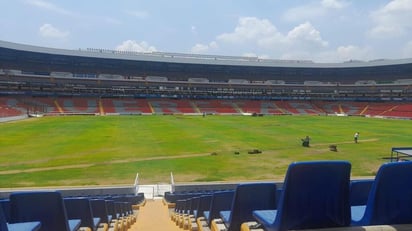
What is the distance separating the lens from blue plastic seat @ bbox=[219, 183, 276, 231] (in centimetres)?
488

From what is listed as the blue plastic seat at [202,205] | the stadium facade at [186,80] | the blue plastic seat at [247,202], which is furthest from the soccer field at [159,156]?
the stadium facade at [186,80]

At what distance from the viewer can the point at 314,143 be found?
3269 cm

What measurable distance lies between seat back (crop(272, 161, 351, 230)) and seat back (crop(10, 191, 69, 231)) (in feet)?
8.20

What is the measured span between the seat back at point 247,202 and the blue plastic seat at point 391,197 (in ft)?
4.94

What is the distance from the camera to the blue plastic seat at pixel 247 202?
4883 mm

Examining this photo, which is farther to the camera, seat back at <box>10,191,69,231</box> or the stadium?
the stadium

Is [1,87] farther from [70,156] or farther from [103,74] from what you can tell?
[70,156]

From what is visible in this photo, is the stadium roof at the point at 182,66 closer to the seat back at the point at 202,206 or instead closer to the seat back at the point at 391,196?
the seat back at the point at 202,206

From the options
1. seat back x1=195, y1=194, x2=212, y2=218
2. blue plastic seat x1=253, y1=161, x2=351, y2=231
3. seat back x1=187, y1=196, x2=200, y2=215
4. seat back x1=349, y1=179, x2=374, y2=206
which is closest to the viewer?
blue plastic seat x1=253, y1=161, x2=351, y2=231

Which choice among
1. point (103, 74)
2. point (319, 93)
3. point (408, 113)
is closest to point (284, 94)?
point (319, 93)

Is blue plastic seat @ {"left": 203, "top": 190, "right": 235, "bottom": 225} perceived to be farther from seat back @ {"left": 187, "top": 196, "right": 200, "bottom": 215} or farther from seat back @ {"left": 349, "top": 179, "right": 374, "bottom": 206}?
seat back @ {"left": 187, "top": 196, "right": 200, "bottom": 215}

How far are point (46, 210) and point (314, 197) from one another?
3088 millimetres

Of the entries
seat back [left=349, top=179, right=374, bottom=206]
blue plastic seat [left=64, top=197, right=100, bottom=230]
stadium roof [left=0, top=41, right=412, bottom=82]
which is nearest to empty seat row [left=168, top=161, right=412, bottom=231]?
seat back [left=349, top=179, right=374, bottom=206]

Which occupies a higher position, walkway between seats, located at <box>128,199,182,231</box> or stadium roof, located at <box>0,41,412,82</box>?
stadium roof, located at <box>0,41,412,82</box>
